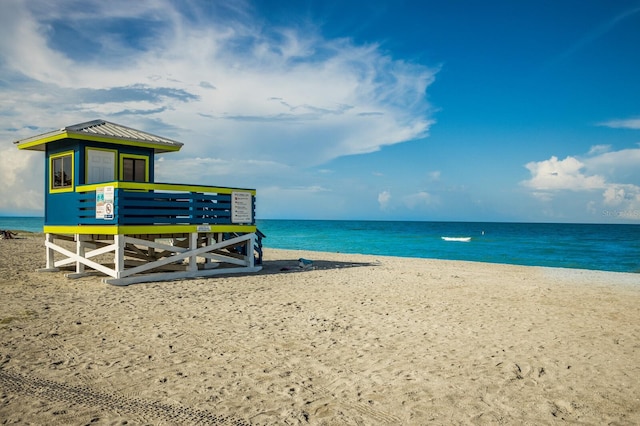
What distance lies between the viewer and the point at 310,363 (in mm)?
6812

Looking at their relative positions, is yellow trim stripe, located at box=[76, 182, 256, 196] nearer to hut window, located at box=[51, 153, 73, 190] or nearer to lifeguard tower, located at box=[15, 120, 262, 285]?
lifeguard tower, located at box=[15, 120, 262, 285]

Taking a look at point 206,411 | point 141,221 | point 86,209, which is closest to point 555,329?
point 206,411

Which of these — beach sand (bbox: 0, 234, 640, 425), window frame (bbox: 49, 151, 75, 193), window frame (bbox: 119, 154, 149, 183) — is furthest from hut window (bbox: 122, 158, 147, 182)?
beach sand (bbox: 0, 234, 640, 425)

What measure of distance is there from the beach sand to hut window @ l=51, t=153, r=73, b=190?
4.05m

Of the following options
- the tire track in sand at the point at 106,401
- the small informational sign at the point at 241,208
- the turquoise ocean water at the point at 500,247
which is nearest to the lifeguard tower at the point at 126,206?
the small informational sign at the point at 241,208

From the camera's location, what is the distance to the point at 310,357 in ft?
23.3

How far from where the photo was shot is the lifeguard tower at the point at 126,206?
14008 millimetres

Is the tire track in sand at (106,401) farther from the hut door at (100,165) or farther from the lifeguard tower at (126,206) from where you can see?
the hut door at (100,165)

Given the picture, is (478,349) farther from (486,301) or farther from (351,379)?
(486,301)

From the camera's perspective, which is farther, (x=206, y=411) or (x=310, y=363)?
(x=310, y=363)

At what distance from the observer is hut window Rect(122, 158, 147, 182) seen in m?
16.3

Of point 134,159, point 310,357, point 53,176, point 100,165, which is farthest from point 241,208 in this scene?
Answer: point 310,357

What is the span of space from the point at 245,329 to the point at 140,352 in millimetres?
2063

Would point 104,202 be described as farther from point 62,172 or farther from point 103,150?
point 62,172
